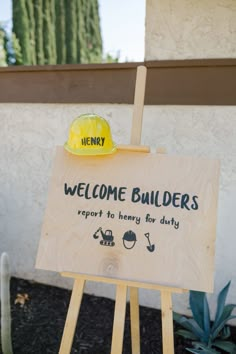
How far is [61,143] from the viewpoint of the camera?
275cm

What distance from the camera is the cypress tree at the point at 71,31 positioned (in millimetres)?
7785

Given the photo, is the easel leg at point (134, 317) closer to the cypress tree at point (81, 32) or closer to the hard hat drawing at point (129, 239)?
the hard hat drawing at point (129, 239)

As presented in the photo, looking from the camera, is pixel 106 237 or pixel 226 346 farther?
pixel 226 346

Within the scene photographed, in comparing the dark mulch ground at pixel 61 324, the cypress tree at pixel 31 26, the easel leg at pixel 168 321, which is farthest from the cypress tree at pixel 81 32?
the easel leg at pixel 168 321

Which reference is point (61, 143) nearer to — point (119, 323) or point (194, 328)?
point (119, 323)

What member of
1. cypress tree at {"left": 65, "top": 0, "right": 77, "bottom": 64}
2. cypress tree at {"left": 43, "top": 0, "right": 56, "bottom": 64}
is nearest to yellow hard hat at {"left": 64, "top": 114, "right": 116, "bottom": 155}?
cypress tree at {"left": 43, "top": 0, "right": 56, "bottom": 64}

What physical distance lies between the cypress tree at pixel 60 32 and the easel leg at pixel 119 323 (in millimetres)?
6958

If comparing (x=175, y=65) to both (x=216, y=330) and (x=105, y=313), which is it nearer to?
(x=216, y=330)

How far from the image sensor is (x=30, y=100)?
278cm

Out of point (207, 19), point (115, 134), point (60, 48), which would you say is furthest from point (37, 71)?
point (60, 48)

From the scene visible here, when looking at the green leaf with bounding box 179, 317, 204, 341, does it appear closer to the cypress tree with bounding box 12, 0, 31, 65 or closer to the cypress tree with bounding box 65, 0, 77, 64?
the cypress tree with bounding box 12, 0, 31, 65

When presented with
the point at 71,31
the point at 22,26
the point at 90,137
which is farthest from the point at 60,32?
the point at 90,137

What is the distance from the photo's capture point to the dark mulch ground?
2250 millimetres

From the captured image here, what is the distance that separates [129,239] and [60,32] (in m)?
7.11
